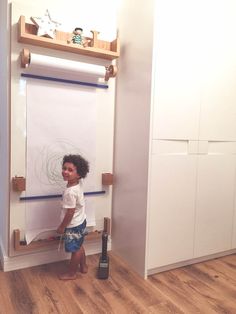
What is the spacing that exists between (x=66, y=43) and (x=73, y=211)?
1105 millimetres

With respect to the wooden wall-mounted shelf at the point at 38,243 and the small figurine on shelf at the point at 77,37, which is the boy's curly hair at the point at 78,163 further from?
the small figurine on shelf at the point at 77,37

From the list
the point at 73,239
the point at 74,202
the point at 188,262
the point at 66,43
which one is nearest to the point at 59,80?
the point at 66,43

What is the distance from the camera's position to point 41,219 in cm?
195

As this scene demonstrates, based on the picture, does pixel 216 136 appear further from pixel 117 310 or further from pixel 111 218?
pixel 117 310

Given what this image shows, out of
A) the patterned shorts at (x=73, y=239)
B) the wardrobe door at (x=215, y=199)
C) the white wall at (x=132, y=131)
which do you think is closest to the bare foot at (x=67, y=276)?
the patterned shorts at (x=73, y=239)

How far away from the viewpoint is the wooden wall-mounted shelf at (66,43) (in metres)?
1.71

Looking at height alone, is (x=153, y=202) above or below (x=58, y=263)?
above

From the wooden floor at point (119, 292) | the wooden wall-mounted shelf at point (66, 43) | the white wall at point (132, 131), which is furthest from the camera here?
the white wall at point (132, 131)

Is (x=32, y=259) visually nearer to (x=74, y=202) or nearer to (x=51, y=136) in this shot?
(x=74, y=202)

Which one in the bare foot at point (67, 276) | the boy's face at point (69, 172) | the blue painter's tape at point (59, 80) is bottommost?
the bare foot at point (67, 276)

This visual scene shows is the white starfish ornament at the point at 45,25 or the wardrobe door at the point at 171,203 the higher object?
the white starfish ornament at the point at 45,25

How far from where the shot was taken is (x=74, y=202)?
1749mm

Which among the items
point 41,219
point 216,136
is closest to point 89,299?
point 41,219

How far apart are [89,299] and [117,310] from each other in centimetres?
18
